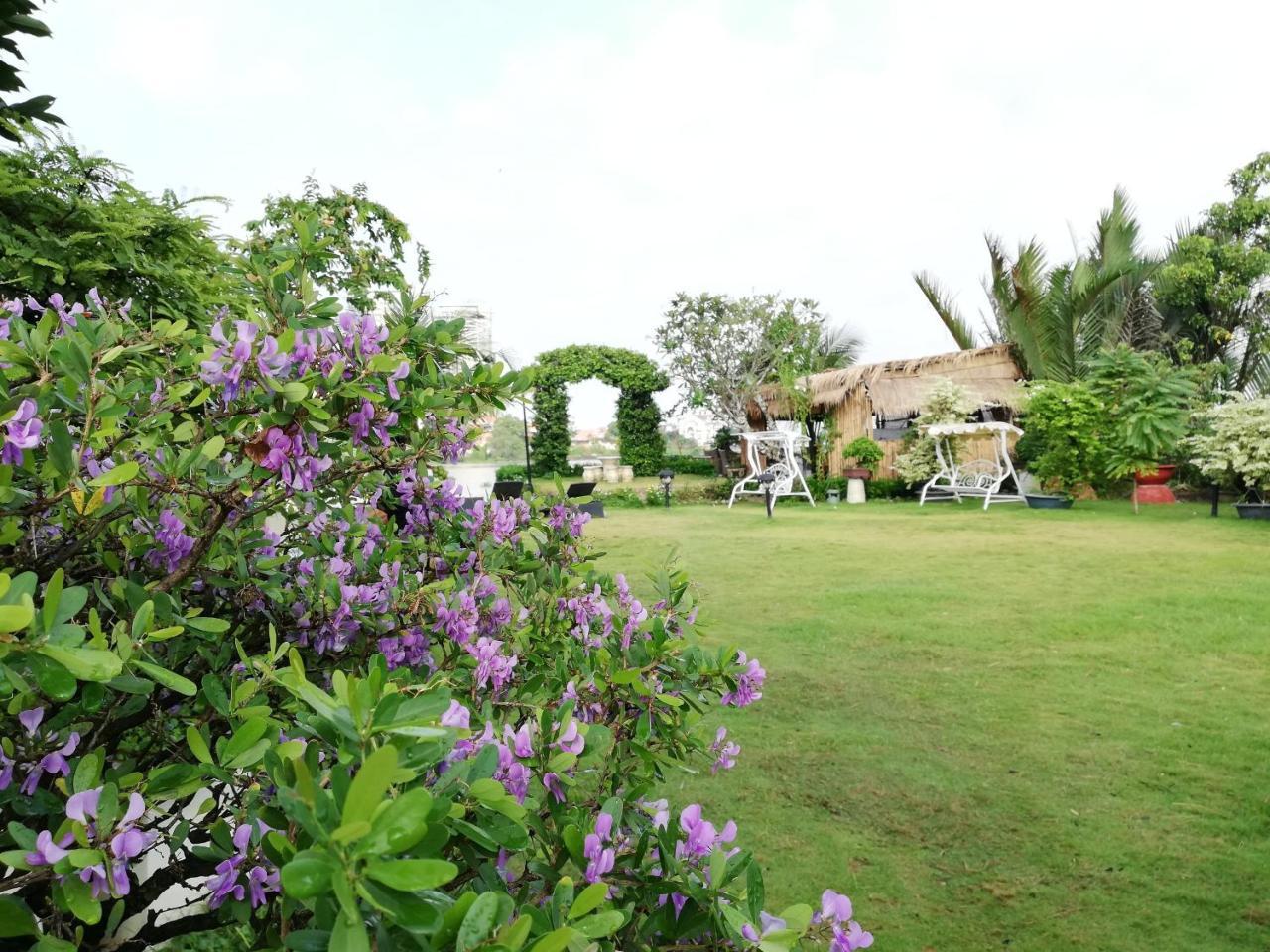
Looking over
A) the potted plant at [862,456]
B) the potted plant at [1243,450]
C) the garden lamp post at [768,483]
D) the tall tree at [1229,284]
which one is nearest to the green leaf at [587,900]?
Result: the garden lamp post at [768,483]

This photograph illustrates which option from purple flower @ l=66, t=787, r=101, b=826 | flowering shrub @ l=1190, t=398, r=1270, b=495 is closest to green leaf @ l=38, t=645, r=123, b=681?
purple flower @ l=66, t=787, r=101, b=826

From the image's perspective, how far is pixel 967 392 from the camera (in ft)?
46.7

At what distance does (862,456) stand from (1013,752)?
455 inches

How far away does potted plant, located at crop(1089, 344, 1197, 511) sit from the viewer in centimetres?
1040

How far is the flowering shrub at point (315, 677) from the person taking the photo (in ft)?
1.73

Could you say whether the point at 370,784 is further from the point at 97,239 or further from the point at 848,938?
the point at 97,239

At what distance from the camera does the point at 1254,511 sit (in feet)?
30.0

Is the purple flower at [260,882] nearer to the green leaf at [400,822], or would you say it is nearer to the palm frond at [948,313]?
the green leaf at [400,822]

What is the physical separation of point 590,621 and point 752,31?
9.65m

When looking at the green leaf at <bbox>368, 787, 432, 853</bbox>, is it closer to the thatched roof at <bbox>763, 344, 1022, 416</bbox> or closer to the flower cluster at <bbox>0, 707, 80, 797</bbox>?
the flower cluster at <bbox>0, 707, 80, 797</bbox>

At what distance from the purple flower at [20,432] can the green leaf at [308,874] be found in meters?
0.48

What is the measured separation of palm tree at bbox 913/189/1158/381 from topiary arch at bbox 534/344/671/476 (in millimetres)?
8714

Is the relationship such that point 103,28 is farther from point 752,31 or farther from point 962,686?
point 752,31

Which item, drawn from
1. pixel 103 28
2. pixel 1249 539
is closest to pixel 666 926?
pixel 103 28
